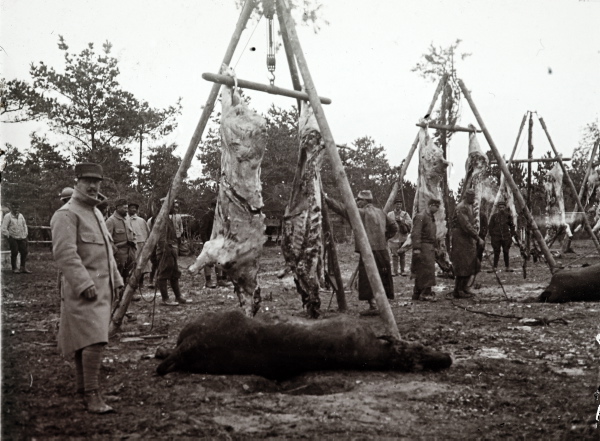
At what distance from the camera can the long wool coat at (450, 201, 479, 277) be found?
9.27 metres

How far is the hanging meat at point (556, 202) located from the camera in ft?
50.8

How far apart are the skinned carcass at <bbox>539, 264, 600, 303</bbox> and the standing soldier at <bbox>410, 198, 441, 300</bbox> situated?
5.82ft

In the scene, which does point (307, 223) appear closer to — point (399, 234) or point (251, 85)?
point (251, 85)

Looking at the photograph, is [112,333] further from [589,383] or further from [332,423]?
[589,383]

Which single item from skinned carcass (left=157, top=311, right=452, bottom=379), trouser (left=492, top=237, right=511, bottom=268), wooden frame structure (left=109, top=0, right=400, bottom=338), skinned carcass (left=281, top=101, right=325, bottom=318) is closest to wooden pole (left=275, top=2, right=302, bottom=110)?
wooden frame structure (left=109, top=0, right=400, bottom=338)

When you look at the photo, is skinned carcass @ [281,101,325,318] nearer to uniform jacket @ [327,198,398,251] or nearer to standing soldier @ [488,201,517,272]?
uniform jacket @ [327,198,398,251]

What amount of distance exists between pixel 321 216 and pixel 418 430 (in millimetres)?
3252

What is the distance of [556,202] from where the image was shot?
15.7 metres

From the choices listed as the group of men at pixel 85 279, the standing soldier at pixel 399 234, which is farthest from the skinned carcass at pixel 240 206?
the standing soldier at pixel 399 234

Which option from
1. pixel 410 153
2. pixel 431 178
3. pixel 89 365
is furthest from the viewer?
pixel 410 153

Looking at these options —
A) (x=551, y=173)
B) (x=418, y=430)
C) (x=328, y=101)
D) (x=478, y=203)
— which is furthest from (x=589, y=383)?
(x=551, y=173)

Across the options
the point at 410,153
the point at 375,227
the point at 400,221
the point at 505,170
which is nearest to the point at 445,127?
the point at 410,153

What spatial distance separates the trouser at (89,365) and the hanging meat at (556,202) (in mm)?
13883

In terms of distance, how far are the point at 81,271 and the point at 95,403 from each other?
2.98 ft
